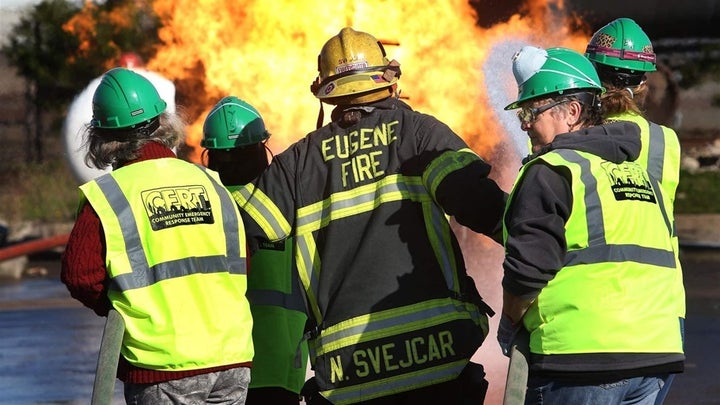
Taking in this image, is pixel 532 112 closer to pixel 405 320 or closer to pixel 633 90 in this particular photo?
pixel 405 320

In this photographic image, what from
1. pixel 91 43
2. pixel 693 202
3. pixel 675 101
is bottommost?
pixel 693 202

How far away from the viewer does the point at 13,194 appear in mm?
20469

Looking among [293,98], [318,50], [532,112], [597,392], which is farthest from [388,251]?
[318,50]

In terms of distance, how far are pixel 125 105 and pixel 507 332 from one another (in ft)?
4.87

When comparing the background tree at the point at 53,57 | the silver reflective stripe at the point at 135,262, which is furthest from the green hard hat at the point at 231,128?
the background tree at the point at 53,57

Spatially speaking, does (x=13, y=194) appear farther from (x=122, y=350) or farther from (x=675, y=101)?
(x=122, y=350)

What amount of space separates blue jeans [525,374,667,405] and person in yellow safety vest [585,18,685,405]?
2.75 feet

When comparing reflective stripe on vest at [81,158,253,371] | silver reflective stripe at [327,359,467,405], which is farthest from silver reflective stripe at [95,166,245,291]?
silver reflective stripe at [327,359,467,405]

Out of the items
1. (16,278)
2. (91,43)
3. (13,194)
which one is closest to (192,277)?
(16,278)

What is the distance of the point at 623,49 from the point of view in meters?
4.84

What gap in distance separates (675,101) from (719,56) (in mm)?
1404

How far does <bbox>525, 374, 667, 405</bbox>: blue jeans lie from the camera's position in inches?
145

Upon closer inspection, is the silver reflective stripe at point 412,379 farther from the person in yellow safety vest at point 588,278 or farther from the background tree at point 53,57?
the background tree at point 53,57

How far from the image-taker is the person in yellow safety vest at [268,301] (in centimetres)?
502
